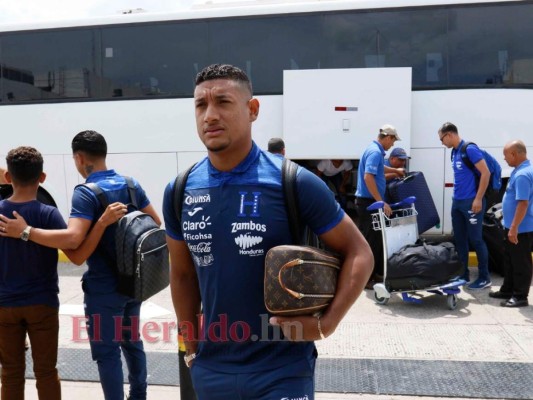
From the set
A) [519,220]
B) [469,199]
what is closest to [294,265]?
[519,220]

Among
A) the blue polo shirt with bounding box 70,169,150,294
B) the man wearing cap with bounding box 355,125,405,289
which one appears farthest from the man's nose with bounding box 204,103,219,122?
the man wearing cap with bounding box 355,125,405,289

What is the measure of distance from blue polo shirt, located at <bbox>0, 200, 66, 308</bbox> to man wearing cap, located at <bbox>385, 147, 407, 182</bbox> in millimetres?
5285

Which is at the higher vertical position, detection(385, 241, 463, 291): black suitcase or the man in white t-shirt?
the man in white t-shirt

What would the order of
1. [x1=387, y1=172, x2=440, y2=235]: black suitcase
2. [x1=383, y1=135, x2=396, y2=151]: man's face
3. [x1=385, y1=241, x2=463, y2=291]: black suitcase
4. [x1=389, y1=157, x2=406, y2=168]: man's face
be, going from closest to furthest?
[x1=385, y1=241, x2=463, y2=291]: black suitcase → [x1=383, y1=135, x2=396, y2=151]: man's face → [x1=387, y1=172, x2=440, y2=235]: black suitcase → [x1=389, y1=157, x2=406, y2=168]: man's face

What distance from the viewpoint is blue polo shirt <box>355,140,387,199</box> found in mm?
6809

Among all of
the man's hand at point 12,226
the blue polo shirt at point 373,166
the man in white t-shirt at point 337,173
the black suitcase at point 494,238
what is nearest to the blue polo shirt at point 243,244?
the man's hand at point 12,226

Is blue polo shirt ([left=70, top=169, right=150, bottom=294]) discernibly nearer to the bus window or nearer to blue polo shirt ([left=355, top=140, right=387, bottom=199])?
blue polo shirt ([left=355, top=140, right=387, bottom=199])

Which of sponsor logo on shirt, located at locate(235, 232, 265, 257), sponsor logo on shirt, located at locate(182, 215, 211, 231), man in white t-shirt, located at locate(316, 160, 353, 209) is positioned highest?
sponsor logo on shirt, located at locate(182, 215, 211, 231)

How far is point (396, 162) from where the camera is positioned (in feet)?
25.6

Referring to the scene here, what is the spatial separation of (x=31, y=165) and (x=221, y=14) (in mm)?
6580

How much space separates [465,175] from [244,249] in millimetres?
5550

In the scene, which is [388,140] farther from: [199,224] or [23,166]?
[199,224]

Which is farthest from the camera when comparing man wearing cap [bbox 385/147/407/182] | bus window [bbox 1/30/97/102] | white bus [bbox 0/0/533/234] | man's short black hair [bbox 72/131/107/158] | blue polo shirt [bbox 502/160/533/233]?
bus window [bbox 1/30/97/102]

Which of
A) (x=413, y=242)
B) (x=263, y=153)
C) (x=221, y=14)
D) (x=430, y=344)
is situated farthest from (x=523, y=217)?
(x=221, y=14)
